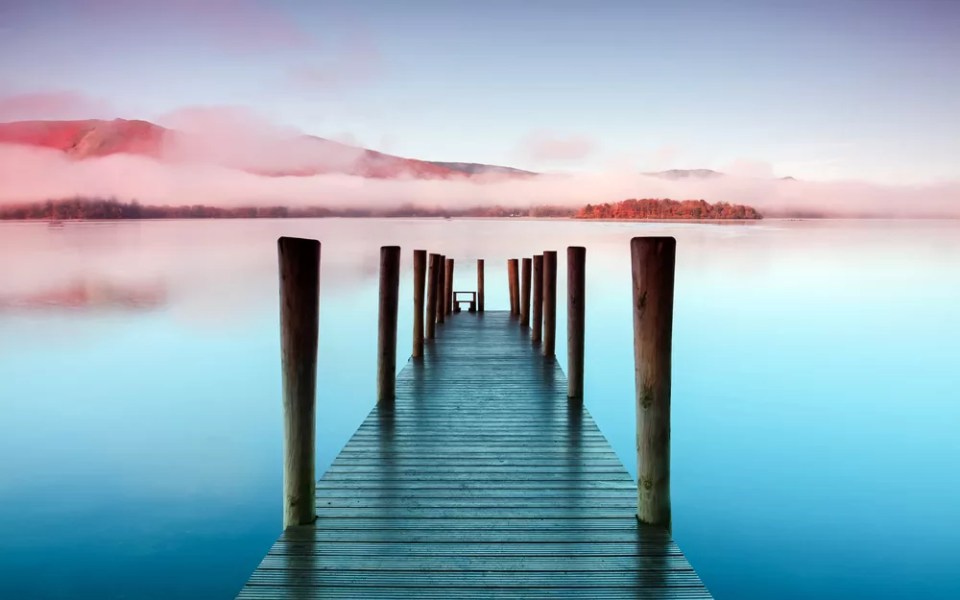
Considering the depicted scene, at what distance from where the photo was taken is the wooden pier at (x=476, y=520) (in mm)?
2789

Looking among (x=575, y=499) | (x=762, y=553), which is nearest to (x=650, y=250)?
(x=575, y=499)

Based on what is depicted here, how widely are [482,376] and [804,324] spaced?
21.4 m

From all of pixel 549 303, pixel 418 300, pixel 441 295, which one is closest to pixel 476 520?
pixel 549 303

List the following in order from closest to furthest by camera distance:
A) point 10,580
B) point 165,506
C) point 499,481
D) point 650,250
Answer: point 650,250
point 499,481
point 10,580
point 165,506

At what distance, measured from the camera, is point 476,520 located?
346 centimetres

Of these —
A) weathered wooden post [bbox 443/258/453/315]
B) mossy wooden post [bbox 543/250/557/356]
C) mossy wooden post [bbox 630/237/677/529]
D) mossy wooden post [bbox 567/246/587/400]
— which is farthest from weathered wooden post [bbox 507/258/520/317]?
mossy wooden post [bbox 630/237/677/529]

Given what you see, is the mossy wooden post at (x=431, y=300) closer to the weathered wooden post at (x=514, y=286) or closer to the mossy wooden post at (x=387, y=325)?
the weathered wooden post at (x=514, y=286)

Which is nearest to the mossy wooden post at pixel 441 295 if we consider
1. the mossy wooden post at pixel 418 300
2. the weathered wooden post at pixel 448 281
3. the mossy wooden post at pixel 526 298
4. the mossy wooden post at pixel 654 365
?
the weathered wooden post at pixel 448 281

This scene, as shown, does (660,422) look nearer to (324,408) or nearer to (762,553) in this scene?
(762,553)

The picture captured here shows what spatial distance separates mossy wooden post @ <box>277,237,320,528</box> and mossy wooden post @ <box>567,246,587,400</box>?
3496 millimetres

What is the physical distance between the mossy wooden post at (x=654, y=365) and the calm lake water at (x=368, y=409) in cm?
462

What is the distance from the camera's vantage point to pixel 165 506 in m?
8.35

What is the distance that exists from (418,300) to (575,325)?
126 inches

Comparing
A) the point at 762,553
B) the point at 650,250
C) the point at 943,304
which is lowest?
the point at 762,553
